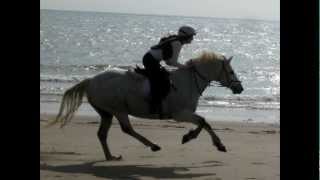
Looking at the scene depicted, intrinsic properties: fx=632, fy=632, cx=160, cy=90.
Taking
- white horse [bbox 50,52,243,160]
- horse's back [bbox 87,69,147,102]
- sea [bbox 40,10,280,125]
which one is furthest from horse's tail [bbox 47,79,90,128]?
sea [bbox 40,10,280,125]

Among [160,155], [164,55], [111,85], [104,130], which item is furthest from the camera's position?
[160,155]

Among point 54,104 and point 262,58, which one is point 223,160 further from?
point 262,58

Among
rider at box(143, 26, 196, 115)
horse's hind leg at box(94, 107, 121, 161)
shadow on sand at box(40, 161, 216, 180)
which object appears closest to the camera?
shadow on sand at box(40, 161, 216, 180)

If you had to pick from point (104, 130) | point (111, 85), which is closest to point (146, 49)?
point (104, 130)

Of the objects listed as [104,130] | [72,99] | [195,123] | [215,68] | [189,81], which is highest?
[215,68]

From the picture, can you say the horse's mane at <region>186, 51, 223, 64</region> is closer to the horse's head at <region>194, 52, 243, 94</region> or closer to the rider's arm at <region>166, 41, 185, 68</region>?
the horse's head at <region>194, 52, 243, 94</region>

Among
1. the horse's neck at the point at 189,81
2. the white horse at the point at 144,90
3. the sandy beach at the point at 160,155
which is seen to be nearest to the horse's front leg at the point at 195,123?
the white horse at the point at 144,90

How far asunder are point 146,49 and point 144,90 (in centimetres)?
1914

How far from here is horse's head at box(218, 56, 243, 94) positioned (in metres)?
5.00

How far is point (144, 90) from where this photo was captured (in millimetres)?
4977

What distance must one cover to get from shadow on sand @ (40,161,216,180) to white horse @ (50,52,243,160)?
0.21 meters

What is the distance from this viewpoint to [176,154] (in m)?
6.21

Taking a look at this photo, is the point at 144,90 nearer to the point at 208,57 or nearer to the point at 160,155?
the point at 208,57
